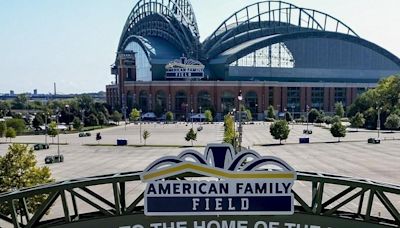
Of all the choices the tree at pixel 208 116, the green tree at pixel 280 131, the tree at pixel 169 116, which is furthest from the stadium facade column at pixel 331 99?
the green tree at pixel 280 131

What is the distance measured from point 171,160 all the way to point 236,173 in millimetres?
1941

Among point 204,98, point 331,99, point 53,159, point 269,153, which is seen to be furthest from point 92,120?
point 331,99

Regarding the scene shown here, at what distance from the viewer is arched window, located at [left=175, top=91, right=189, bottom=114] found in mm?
138163

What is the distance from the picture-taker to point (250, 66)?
143 m

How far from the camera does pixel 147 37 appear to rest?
17088 centimetres

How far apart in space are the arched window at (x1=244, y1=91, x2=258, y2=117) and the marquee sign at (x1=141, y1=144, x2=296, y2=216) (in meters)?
124

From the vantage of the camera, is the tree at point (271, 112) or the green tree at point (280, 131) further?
the tree at point (271, 112)

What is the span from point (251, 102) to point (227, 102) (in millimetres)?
7252

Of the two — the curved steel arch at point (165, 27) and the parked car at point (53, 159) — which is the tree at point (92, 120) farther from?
the parked car at point (53, 159)

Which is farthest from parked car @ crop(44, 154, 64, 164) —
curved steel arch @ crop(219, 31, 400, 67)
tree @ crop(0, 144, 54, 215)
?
curved steel arch @ crop(219, 31, 400, 67)

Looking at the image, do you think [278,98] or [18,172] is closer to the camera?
[18,172]

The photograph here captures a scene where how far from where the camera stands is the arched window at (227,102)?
137250 millimetres

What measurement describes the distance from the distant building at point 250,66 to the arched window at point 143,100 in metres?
0.32

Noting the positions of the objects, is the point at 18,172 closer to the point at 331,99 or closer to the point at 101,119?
the point at 101,119
